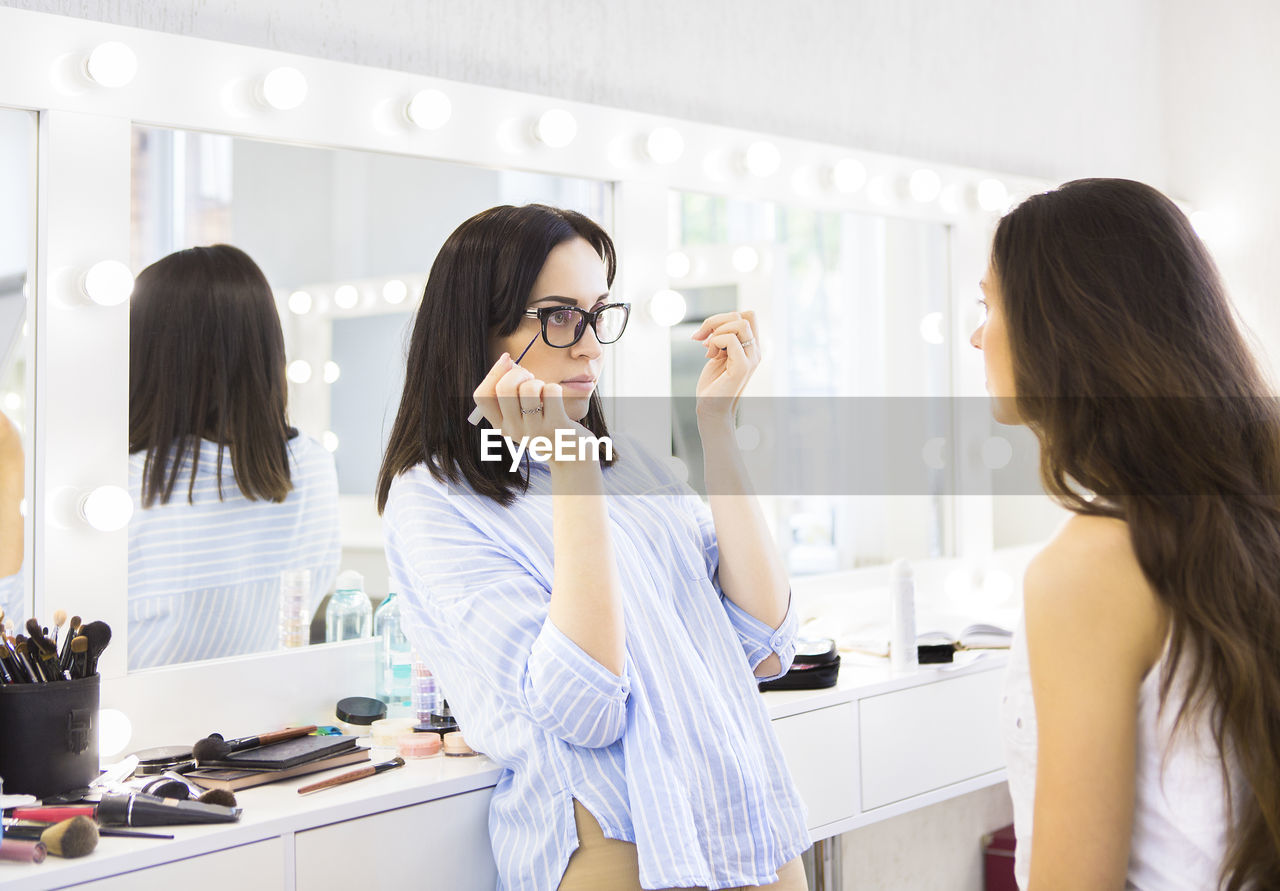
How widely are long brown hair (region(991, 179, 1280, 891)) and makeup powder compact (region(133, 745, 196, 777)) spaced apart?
0.95m

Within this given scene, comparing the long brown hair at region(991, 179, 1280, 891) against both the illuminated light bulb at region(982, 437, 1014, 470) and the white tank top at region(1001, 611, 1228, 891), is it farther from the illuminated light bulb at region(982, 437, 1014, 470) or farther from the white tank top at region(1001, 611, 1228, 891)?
the illuminated light bulb at region(982, 437, 1014, 470)

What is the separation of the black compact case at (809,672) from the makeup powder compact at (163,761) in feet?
2.51

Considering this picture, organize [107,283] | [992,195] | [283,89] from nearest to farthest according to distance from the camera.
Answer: [107,283] → [283,89] → [992,195]

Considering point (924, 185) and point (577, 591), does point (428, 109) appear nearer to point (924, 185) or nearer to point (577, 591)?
point (577, 591)

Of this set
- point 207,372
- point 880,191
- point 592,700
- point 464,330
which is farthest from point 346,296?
point 880,191

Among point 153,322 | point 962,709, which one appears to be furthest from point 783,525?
point 153,322

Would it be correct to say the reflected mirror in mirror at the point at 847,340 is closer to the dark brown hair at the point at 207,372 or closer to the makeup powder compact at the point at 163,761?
the dark brown hair at the point at 207,372

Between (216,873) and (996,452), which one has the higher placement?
(996,452)

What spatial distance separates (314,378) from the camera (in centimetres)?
152

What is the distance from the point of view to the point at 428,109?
5.03 feet

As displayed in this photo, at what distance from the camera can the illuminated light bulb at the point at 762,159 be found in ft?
6.32

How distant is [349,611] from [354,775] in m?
0.38

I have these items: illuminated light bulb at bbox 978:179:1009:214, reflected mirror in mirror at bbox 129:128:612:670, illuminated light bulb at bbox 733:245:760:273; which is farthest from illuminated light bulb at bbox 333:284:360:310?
illuminated light bulb at bbox 978:179:1009:214

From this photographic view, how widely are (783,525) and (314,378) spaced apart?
100 cm
